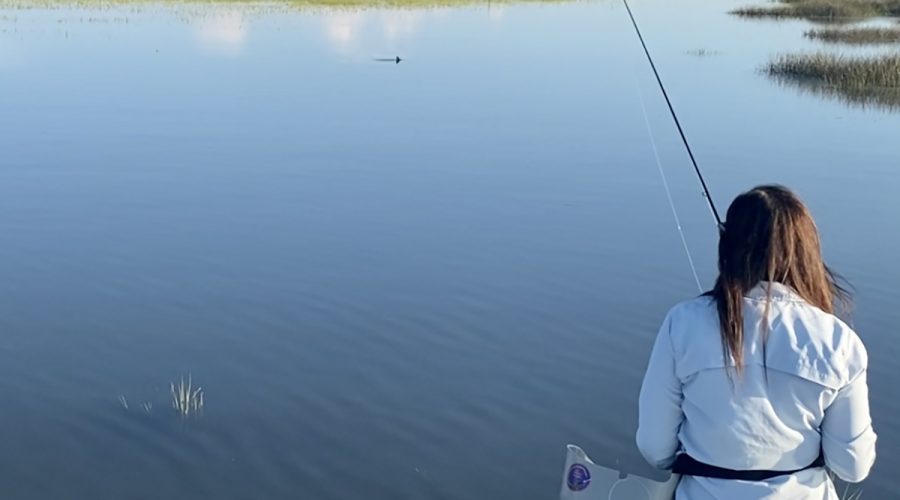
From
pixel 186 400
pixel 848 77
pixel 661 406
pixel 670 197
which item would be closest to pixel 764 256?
pixel 661 406

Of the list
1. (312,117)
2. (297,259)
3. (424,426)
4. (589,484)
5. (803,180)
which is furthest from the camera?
(312,117)

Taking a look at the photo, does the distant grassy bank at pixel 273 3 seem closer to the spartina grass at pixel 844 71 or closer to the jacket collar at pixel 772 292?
the spartina grass at pixel 844 71

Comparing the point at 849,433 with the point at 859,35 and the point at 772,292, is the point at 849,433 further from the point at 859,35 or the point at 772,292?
the point at 859,35

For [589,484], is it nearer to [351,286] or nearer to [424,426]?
[424,426]

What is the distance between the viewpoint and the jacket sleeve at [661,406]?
2371mm

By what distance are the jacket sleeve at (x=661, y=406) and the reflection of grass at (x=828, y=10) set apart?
2946 cm

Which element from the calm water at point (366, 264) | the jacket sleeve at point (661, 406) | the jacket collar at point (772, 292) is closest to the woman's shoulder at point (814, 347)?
the jacket collar at point (772, 292)

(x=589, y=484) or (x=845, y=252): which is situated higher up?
(x=589, y=484)

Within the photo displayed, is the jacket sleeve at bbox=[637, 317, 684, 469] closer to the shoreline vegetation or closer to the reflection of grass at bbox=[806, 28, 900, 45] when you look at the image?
the shoreline vegetation

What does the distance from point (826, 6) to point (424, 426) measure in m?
28.8

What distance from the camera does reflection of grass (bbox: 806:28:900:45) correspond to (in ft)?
77.7

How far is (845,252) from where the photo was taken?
8.46 meters

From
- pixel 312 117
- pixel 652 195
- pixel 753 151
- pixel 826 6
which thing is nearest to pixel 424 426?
pixel 652 195

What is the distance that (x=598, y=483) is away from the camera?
2.72 meters
